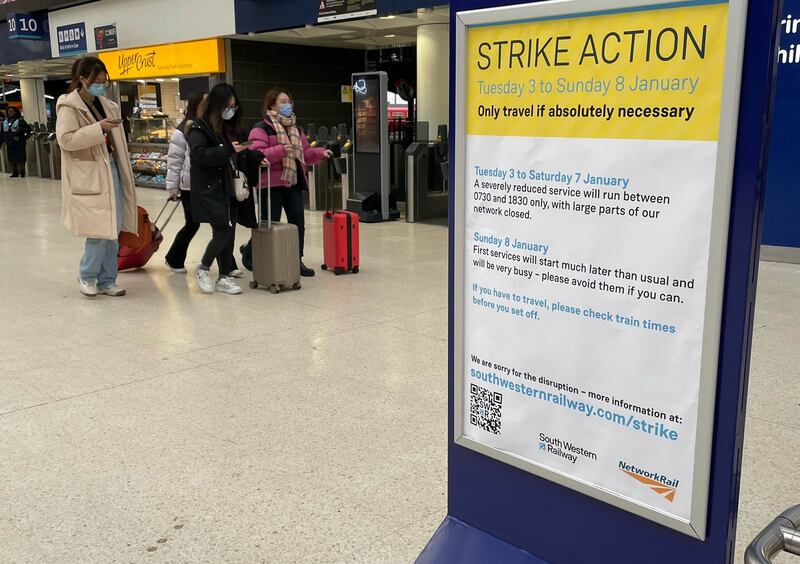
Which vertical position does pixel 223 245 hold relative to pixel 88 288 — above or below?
above

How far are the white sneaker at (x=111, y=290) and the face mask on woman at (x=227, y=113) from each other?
1.56m

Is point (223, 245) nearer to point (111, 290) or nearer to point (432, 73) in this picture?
point (111, 290)

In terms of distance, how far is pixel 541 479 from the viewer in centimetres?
165

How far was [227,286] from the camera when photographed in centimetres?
575

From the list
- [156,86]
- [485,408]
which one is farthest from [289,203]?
[156,86]

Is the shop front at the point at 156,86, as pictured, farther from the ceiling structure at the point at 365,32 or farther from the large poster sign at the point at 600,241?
the large poster sign at the point at 600,241

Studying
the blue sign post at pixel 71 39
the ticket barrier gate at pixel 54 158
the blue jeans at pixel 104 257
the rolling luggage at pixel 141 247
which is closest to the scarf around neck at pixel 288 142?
the rolling luggage at pixel 141 247

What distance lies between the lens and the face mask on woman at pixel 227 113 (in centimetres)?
545

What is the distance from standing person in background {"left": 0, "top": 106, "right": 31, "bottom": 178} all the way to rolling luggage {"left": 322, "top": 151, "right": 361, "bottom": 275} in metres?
14.6

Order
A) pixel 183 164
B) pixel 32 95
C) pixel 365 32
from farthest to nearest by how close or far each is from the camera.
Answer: pixel 32 95, pixel 365 32, pixel 183 164

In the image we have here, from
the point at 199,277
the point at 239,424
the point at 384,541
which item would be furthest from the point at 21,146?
the point at 384,541

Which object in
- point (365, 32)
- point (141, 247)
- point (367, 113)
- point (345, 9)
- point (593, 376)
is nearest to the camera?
point (593, 376)

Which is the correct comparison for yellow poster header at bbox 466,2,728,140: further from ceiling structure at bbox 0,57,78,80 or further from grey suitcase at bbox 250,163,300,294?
ceiling structure at bbox 0,57,78,80

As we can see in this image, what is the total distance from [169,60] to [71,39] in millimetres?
3903
